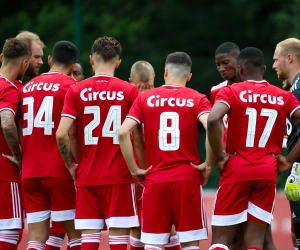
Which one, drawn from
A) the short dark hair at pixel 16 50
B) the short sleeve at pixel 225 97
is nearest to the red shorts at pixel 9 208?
the short dark hair at pixel 16 50

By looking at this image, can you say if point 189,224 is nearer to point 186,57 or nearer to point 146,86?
point 186,57

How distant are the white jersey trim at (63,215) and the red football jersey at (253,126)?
1.81m

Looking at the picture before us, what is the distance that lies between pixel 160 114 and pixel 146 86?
1.88 meters

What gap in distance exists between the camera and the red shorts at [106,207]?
330 inches

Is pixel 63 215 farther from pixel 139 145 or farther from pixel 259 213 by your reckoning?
pixel 259 213

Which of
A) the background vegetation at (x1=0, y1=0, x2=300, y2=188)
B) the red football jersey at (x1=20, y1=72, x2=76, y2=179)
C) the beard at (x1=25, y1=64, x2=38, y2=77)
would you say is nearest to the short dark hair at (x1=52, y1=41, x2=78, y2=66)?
the red football jersey at (x1=20, y1=72, x2=76, y2=179)

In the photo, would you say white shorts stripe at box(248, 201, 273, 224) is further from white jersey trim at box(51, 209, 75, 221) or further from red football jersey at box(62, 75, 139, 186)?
white jersey trim at box(51, 209, 75, 221)

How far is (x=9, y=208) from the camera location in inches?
349

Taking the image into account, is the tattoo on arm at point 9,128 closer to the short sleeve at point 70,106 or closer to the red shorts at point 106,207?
the short sleeve at point 70,106

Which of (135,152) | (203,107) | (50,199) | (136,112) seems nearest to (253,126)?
(203,107)

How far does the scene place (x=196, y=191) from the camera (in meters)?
8.32

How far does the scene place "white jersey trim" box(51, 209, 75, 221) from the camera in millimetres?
8734

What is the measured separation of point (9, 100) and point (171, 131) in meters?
1.92

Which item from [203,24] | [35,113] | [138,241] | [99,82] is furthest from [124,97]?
[203,24]
